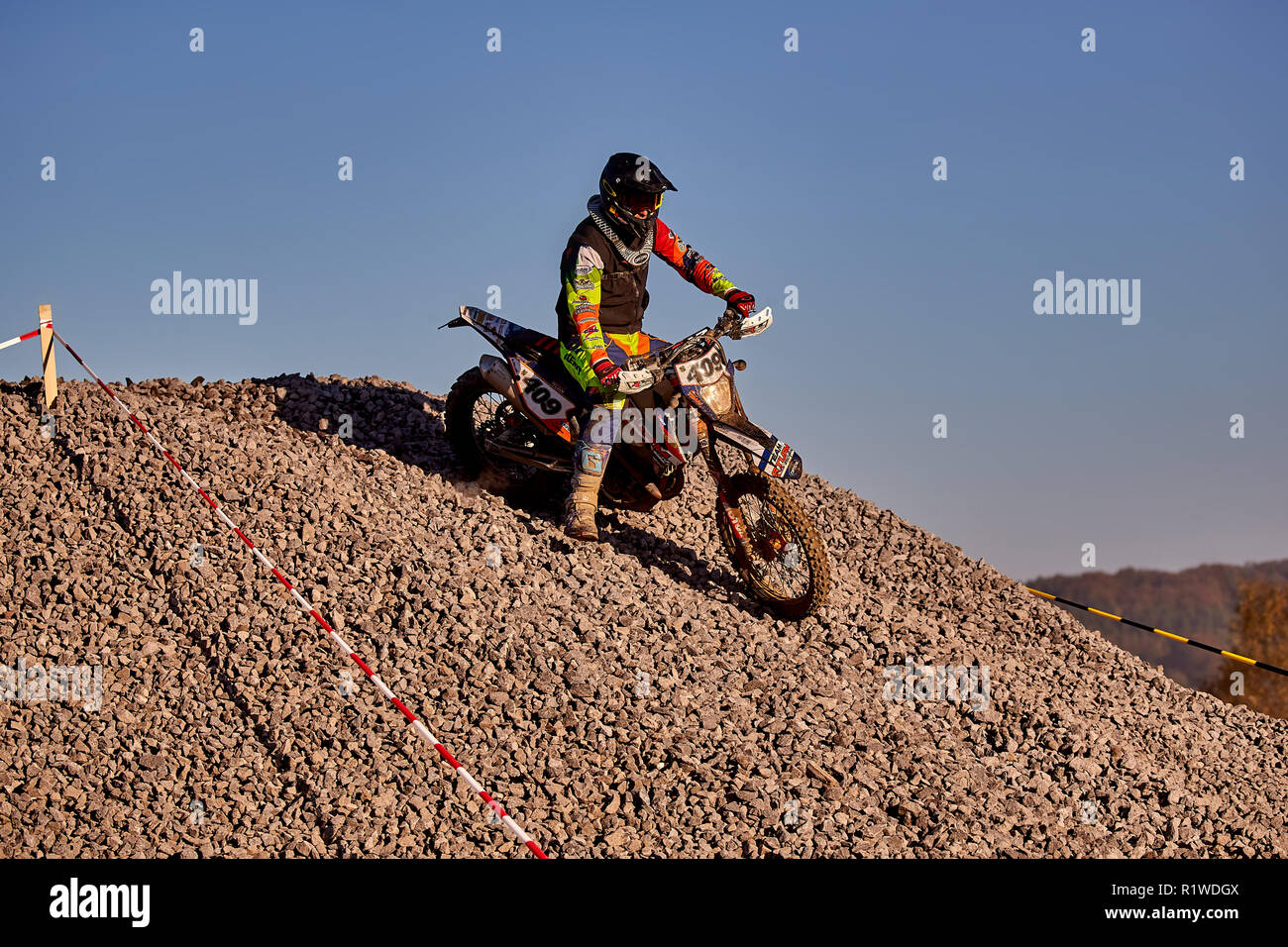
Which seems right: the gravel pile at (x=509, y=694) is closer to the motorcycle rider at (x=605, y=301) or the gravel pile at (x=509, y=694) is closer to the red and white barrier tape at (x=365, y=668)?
the red and white barrier tape at (x=365, y=668)

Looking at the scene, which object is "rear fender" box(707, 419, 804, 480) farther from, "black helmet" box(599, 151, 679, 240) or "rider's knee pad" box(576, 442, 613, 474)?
"black helmet" box(599, 151, 679, 240)

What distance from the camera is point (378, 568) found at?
918 cm

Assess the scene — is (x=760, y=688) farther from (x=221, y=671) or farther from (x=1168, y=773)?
(x=221, y=671)

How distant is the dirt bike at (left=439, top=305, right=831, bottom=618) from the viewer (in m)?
9.45

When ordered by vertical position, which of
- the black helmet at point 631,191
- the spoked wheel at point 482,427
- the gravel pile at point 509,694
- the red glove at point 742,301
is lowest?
the gravel pile at point 509,694

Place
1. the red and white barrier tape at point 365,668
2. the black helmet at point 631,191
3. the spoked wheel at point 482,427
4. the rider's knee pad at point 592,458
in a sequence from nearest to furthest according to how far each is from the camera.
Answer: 1. the red and white barrier tape at point 365,668
2. the black helmet at point 631,191
3. the rider's knee pad at point 592,458
4. the spoked wheel at point 482,427

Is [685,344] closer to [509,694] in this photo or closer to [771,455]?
[771,455]

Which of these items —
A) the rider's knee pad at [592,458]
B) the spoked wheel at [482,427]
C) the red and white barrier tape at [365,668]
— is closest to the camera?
the red and white barrier tape at [365,668]

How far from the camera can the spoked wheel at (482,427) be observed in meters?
11.2

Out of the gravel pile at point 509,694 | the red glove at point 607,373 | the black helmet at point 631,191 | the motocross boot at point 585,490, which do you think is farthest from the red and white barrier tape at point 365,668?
the black helmet at point 631,191

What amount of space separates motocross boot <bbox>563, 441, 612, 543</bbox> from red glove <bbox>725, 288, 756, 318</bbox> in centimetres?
162

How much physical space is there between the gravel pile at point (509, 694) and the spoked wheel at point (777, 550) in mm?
253

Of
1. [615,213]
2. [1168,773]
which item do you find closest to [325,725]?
[615,213]

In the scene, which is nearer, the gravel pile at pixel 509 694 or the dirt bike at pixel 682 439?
the gravel pile at pixel 509 694
